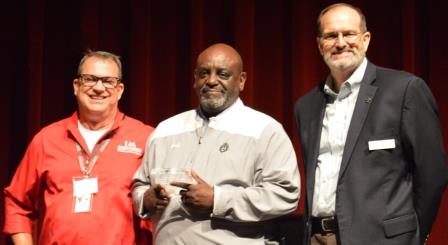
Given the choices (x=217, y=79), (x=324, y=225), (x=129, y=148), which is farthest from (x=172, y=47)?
(x=324, y=225)

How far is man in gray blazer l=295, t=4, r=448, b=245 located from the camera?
7.57 feet

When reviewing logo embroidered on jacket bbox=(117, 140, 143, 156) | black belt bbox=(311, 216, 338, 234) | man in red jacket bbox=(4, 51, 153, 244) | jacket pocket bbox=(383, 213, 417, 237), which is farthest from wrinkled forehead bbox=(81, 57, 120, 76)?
jacket pocket bbox=(383, 213, 417, 237)

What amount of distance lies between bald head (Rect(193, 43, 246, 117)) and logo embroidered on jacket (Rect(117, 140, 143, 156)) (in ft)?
1.26

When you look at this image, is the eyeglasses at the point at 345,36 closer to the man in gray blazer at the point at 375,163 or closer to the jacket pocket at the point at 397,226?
the man in gray blazer at the point at 375,163

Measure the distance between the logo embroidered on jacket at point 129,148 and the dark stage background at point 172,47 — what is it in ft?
3.42

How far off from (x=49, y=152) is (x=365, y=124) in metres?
1.36

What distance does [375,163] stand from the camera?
2336 mm

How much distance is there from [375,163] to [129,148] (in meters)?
1.08

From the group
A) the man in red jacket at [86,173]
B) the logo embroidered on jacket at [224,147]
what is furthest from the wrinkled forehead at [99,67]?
the logo embroidered on jacket at [224,147]

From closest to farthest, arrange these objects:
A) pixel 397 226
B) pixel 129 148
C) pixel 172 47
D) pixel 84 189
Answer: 1. pixel 397 226
2. pixel 84 189
3. pixel 129 148
4. pixel 172 47

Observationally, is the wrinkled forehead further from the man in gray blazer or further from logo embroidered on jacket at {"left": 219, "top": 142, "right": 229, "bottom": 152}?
the man in gray blazer

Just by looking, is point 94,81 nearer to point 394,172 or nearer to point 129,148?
point 129,148

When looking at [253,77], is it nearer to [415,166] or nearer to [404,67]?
[404,67]

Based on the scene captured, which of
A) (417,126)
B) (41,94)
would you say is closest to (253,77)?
(41,94)
